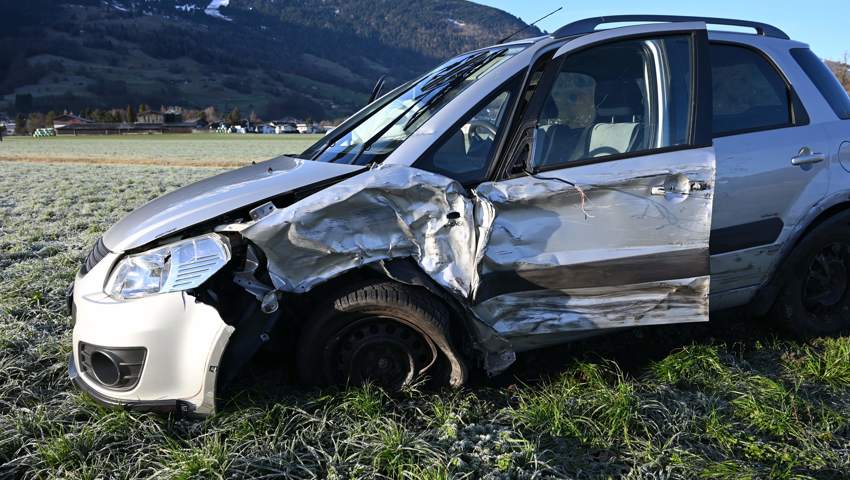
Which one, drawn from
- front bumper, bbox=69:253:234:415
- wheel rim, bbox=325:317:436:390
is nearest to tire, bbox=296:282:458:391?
wheel rim, bbox=325:317:436:390

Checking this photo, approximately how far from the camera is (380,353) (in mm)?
2816

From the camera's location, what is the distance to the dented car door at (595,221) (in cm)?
276

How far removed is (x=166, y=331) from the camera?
8.04 feet

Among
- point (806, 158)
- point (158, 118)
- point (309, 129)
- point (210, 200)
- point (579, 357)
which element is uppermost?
point (806, 158)

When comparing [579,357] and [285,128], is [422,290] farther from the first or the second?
[285,128]

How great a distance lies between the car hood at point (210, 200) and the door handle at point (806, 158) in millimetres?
2456

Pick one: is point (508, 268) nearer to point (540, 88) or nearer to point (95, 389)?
point (540, 88)

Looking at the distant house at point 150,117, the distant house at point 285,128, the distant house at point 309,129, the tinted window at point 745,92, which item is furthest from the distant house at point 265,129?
the tinted window at point 745,92

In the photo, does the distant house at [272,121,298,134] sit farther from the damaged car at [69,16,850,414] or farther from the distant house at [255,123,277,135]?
the damaged car at [69,16,850,414]

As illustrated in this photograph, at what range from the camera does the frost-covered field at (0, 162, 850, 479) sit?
2350 millimetres

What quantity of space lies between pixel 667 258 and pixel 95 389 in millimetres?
2822

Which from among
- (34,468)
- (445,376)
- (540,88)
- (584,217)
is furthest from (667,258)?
(34,468)

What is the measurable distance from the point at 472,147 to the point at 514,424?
53.7 inches

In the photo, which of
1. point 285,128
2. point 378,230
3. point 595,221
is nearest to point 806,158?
point 595,221
